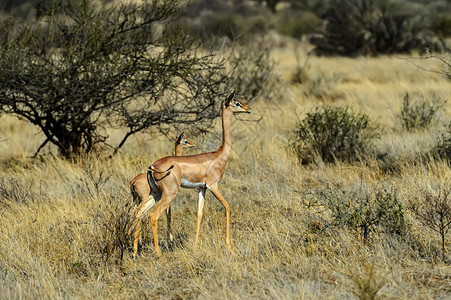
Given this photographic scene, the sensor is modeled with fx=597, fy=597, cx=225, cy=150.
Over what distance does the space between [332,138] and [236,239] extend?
461cm

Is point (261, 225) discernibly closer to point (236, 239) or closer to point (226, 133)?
point (236, 239)

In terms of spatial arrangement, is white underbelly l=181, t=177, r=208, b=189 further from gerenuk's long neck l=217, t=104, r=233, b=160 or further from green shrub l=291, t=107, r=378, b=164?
green shrub l=291, t=107, r=378, b=164

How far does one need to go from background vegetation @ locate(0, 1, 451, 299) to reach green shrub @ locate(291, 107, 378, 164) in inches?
1.2

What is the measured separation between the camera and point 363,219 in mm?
6105

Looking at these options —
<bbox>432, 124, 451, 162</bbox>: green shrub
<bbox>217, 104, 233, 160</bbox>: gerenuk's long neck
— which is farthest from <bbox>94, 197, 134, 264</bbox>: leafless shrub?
<bbox>432, 124, 451, 162</bbox>: green shrub

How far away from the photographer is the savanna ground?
506 cm

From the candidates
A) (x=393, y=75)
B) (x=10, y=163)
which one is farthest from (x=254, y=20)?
(x=10, y=163)

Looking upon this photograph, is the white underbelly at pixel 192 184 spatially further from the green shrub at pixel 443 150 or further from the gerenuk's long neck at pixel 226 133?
the green shrub at pixel 443 150

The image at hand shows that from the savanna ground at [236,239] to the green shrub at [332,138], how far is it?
0.42m

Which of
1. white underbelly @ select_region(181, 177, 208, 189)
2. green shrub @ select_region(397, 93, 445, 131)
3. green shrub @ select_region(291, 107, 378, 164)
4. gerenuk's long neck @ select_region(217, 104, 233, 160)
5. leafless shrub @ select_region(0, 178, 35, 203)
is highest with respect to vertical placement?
gerenuk's long neck @ select_region(217, 104, 233, 160)

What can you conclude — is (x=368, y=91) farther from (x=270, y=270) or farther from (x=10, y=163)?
(x=270, y=270)

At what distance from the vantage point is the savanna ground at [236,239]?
5.06 m

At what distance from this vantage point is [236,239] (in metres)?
6.18

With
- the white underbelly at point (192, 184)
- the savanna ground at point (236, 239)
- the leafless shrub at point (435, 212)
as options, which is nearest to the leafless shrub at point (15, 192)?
the savanna ground at point (236, 239)
